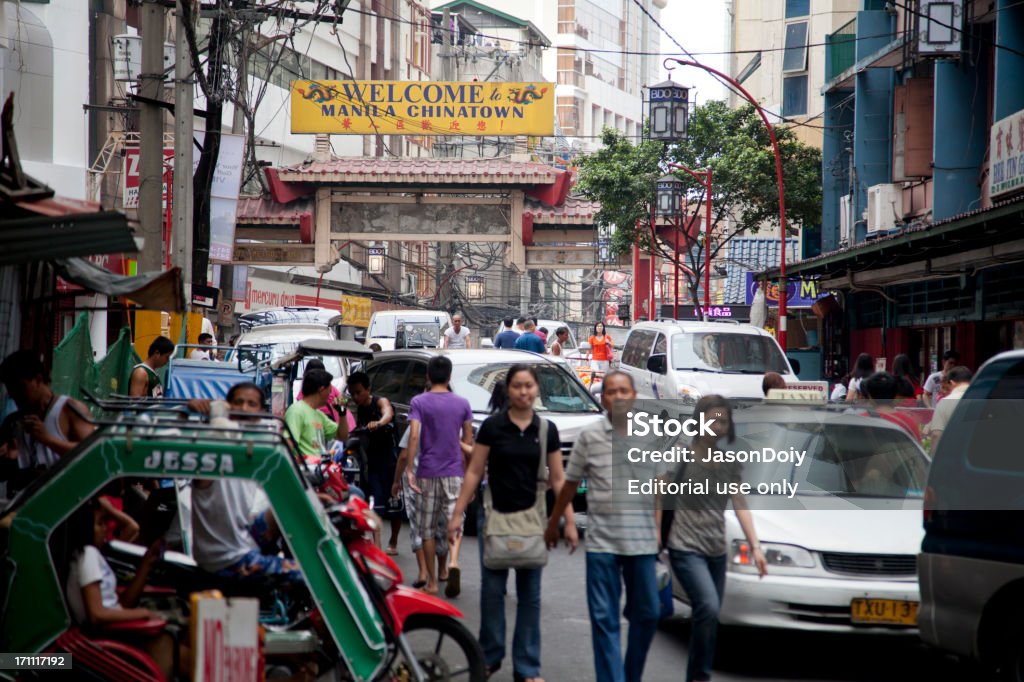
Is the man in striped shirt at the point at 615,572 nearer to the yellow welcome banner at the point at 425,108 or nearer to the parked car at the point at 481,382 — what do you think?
the parked car at the point at 481,382

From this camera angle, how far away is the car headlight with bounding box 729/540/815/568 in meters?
7.29

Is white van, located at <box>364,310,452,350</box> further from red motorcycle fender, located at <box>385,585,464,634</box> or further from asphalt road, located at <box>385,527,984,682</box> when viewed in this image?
red motorcycle fender, located at <box>385,585,464,634</box>

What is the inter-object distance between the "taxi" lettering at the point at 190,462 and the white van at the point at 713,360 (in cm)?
1325

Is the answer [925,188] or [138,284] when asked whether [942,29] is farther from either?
[138,284]

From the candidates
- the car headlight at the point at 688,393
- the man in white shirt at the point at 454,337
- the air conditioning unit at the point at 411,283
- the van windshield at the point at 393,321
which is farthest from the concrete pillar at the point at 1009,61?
the air conditioning unit at the point at 411,283

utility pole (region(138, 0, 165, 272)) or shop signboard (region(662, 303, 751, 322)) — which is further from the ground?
utility pole (region(138, 0, 165, 272))

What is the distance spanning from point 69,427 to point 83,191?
51.1ft

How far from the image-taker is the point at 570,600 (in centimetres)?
946

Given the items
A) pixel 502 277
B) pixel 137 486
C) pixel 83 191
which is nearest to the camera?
pixel 137 486

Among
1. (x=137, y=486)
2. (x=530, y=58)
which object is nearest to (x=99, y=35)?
(x=137, y=486)

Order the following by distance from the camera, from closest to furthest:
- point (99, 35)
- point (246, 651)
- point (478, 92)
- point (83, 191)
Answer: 1. point (246, 651)
2. point (83, 191)
3. point (99, 35)
4. point (478, 92)

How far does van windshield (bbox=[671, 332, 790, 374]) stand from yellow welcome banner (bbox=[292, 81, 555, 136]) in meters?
17.7

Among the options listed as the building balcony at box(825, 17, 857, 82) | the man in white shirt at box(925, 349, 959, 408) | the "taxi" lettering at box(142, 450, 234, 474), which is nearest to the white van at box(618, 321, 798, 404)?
the man in white shirt at box(925, 349, 959, 408)

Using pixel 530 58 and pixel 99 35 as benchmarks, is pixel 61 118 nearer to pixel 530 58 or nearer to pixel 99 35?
pixel 99 35
